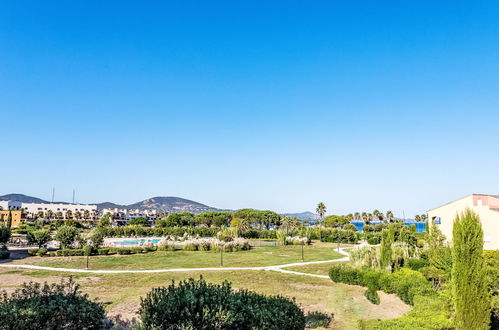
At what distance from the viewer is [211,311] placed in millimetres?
6215

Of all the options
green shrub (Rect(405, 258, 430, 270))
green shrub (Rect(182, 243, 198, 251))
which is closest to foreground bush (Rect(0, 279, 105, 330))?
green shrub (Rect(405, 258, 430, 270))

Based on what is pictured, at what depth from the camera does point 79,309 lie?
20.6 ft

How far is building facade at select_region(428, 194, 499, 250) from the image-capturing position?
2548 centimetres

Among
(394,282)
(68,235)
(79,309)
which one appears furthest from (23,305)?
(68,235)

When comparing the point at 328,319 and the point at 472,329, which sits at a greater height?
the point at 472,329

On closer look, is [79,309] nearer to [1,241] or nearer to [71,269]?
[71,269]

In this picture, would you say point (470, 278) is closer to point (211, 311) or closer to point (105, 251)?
point (211, 311)

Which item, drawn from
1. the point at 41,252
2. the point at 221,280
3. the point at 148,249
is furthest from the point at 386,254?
the point at 41,252

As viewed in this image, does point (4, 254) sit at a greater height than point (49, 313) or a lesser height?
lesser

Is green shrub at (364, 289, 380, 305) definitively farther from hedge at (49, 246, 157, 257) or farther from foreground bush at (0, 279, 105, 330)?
hedge at (49, 246, 157, 257)

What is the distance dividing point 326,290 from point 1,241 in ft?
117

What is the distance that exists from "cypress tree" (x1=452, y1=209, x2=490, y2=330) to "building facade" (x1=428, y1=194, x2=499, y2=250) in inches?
641

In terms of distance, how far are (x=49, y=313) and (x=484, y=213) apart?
30.7 metres

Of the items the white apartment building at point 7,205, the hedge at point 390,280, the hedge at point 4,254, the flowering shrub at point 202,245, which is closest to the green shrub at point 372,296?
the hedge at point 390,280
